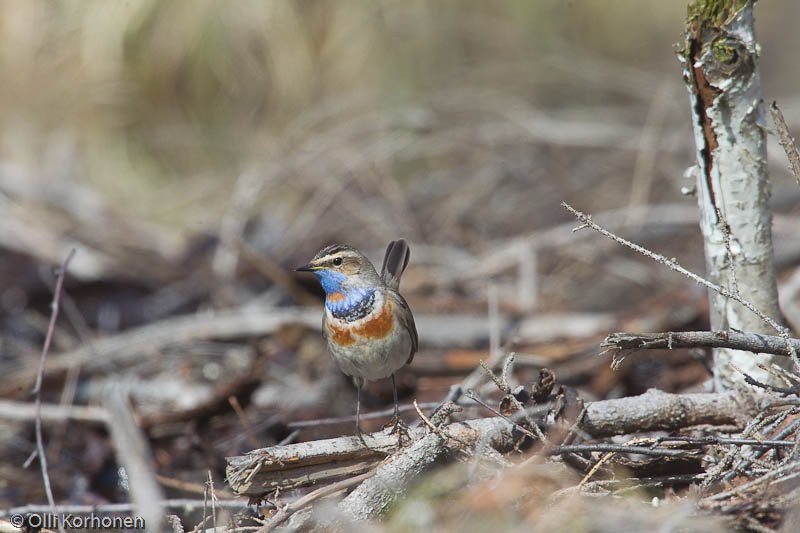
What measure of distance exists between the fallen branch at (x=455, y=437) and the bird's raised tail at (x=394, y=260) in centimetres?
148

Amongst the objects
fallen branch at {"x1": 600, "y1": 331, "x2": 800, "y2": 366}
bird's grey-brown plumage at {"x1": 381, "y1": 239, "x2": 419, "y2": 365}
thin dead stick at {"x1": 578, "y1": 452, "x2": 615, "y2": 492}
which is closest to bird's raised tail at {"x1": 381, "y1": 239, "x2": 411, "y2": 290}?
bird's grey-brown plumage at {"x1": 381, "y1": 239, "x2": 419, "y2": 365}

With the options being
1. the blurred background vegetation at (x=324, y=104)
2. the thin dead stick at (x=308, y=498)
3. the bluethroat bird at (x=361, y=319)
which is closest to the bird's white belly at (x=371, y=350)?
the bluethroat bird at (x=361, y=319)

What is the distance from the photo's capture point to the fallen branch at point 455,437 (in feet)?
9.11

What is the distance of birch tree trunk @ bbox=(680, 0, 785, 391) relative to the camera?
2.84m

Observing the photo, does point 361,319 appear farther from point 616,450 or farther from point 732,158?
point 732,158

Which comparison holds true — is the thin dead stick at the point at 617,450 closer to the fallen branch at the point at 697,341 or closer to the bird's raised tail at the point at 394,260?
the fallen branch at the point at 697,341

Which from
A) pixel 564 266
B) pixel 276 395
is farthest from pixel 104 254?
pixel 564 266

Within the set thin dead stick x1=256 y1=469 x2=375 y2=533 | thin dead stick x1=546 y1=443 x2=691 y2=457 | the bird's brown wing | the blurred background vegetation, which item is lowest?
thin dead stick x1=256 y1=469 x2=375 y2=533

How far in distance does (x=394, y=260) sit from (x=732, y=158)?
1.94m

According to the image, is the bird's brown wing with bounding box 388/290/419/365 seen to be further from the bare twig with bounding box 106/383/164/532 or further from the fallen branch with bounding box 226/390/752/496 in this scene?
the bare twig with bounding box 106/383/164/532

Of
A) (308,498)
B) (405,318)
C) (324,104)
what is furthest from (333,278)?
(324,104)

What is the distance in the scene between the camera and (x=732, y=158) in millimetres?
2984

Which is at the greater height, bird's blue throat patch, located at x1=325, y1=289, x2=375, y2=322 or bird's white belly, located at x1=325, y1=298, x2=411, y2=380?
bird's blue throat patch, located at x1=325, y1=289, x2=375, y2=322

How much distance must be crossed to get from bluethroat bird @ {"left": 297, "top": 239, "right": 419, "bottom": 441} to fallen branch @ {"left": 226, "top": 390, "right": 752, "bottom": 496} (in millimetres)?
730
